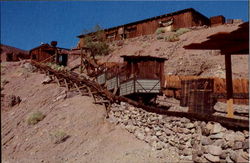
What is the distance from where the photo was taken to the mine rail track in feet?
25.3

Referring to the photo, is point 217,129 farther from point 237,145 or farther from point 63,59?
point 63,59

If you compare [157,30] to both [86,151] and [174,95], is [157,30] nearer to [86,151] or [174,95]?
[174,95]

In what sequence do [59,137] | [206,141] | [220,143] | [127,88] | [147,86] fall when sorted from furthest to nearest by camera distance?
[127,88] < [147,86] < [59,137] < [206,141] < [220,143]

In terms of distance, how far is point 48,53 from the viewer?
3475 centimetres

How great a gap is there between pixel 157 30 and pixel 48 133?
1126 inches

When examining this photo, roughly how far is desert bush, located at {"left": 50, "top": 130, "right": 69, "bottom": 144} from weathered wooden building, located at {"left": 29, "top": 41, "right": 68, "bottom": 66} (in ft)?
63.0

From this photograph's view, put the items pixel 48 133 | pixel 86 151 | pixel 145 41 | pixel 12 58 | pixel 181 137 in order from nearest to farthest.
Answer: pixel 181 137
pixel 86 151
pixel 48 133
pixel 12 58
pixel 145 41

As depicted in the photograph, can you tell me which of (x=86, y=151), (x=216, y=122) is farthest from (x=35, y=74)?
(x=216, y=122)

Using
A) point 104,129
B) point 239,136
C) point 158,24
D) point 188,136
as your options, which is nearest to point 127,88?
point 104,129

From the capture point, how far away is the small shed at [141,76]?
16766 millimetres

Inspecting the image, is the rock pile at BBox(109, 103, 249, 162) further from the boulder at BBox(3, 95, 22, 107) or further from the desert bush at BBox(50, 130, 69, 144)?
the boulder at BBox(3, 95, 22, 107)

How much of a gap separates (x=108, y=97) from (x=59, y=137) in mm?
3916

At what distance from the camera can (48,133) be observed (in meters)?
16.3

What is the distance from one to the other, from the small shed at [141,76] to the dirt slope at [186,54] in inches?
295
